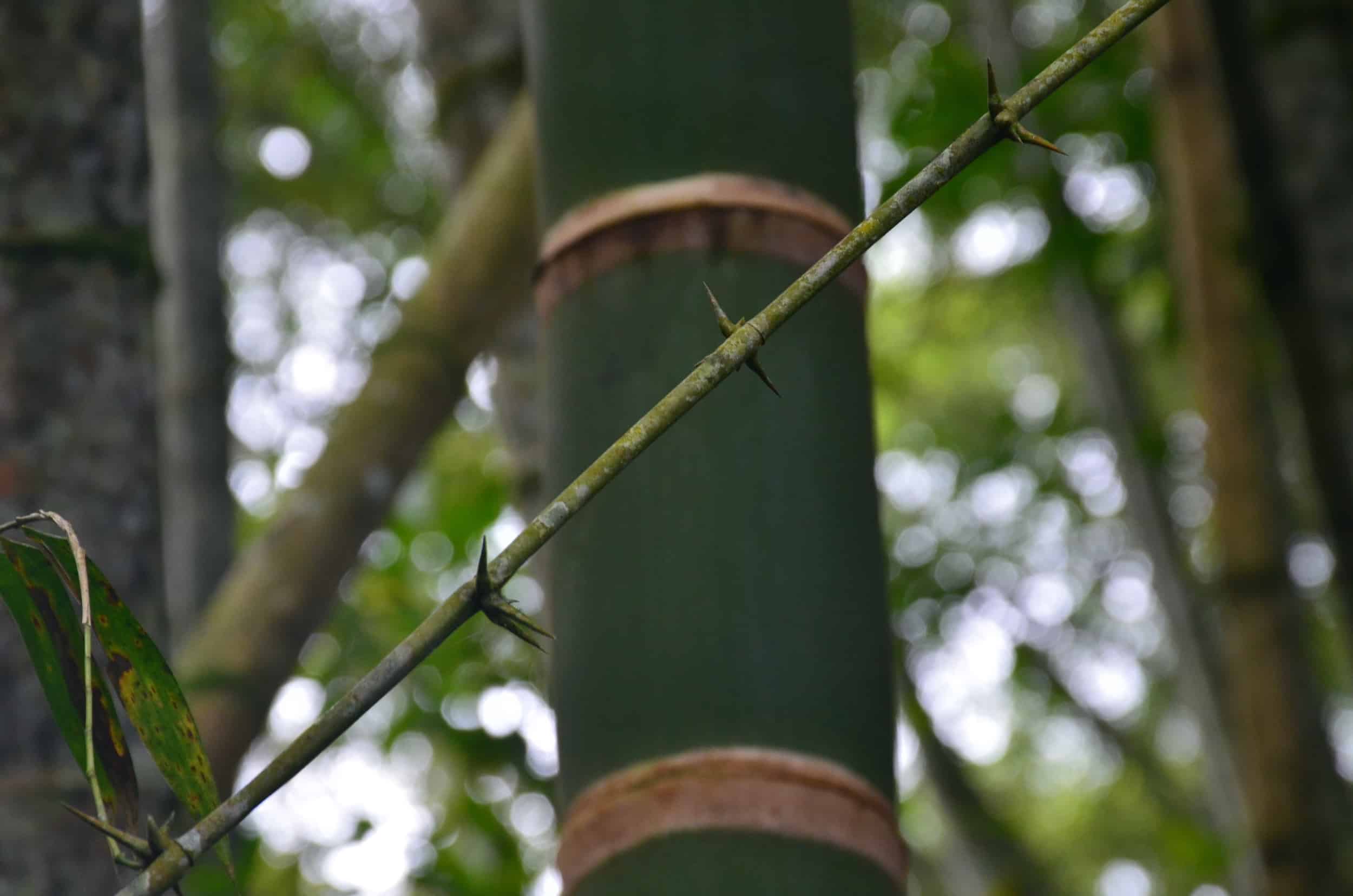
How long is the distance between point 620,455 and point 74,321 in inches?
43.7

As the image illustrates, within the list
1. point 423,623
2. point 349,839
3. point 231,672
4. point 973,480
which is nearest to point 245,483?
point 973,480

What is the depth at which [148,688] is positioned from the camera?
0.65 meters

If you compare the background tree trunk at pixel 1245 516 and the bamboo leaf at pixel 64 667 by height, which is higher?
the background tree trunk at pixel 1245 516

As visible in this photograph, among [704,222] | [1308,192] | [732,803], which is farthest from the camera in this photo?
[1308,192]

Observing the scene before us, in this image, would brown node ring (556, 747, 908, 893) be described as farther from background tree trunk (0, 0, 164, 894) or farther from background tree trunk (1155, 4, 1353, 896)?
background tree trunk (1155, 4, 1353, 896)

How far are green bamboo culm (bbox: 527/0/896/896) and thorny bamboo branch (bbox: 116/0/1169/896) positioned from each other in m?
0.32

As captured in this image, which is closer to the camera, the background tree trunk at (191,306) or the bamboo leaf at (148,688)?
the bamboo leaf at (148,688)

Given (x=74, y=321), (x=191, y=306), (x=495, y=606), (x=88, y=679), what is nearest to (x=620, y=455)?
(x=495, y=606)

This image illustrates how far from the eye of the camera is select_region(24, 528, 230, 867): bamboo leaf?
0.63 metres

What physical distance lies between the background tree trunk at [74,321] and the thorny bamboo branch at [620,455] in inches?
36.4

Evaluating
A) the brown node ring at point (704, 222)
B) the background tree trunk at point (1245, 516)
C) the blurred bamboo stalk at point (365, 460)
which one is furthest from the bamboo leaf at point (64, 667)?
the background tree trunk at point (1245, 516)

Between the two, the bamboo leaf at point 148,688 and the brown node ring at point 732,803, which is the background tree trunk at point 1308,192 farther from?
the bamboo leaf at point 148,688

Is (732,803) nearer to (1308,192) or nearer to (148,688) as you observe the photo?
(148,688)

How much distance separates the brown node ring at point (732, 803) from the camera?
2.85 feet
